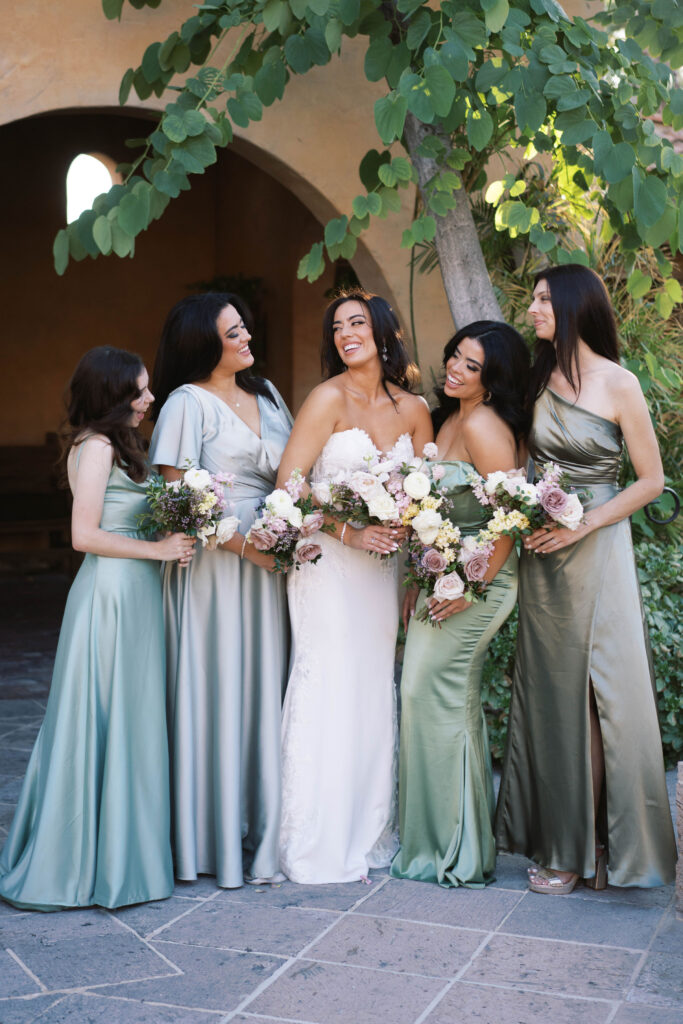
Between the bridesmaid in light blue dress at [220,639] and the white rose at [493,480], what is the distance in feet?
2.76

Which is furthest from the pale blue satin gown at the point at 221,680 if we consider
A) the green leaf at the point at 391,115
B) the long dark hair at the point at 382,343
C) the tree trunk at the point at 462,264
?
the tree trunk at the point at 462,264

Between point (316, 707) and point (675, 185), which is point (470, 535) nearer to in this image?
point (316, 707)

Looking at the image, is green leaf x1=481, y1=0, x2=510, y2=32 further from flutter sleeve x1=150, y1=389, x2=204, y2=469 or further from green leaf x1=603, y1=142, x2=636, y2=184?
flutter sleeve x1=150, y1=389, x2=204, y2=469

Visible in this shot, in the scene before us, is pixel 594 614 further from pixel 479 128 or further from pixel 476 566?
pixel 479 128

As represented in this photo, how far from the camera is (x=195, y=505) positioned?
139 inches

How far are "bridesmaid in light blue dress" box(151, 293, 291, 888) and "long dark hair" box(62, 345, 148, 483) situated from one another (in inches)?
7.1

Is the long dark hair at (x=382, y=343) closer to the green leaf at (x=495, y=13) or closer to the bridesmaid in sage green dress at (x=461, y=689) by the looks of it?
the bridesmaid in sage green dress at (x=461, y=689)

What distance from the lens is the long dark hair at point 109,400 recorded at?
3652 millimetres

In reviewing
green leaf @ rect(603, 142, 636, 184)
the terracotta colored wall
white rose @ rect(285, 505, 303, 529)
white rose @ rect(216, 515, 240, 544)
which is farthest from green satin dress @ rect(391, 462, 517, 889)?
the terracotta colored wall

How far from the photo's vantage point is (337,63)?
6.55 meters

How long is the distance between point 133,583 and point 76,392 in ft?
2.27

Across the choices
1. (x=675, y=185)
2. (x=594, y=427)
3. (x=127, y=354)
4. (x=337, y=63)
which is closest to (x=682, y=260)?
(x=337, y=63)

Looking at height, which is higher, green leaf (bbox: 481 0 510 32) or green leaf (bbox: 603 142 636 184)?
A: green leaf (bbox: 481 0 510 32)

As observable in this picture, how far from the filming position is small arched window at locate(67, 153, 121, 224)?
12.5 metres
